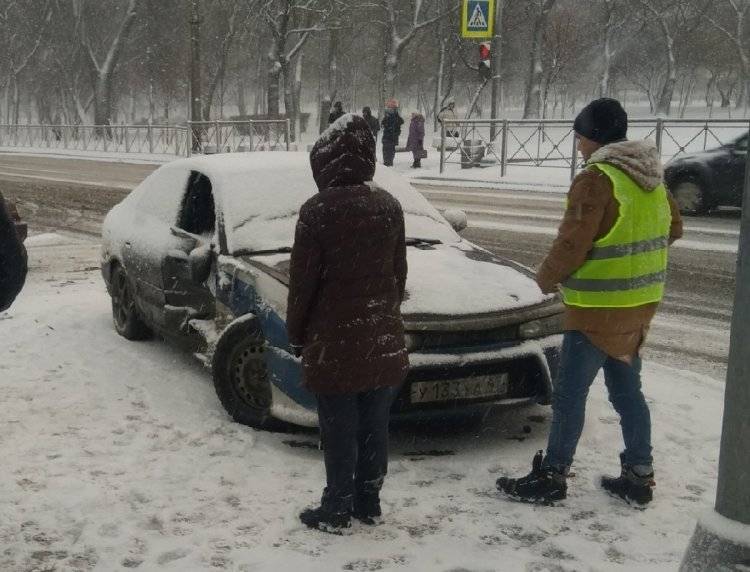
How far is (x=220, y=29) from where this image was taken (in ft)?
171

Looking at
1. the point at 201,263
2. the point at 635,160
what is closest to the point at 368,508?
the point at 635,160

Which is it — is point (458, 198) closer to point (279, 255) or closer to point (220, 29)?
point (279, 255)

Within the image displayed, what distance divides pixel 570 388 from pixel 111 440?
7.80ft

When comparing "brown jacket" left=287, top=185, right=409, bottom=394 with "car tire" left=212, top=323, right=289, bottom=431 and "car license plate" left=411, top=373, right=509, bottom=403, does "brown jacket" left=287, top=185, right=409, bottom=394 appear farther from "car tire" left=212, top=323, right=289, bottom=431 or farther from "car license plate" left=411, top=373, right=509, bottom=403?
"car tire" left=212, top=323, right=289, bottom=431

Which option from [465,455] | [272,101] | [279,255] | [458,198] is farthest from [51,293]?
[272,101]

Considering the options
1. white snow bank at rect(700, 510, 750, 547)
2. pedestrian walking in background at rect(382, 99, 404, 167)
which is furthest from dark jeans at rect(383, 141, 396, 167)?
white snow bank at rect(700, 510, 750, 547)

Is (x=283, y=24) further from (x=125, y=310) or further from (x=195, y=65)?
(x=125, y=310)

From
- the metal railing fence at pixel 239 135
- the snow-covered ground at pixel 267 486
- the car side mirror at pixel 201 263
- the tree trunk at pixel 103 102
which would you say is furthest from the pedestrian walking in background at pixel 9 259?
the tree trunk at pixel 103 102

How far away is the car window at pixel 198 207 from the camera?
577 centimetres

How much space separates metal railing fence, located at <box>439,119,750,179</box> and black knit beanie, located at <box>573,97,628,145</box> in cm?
1219

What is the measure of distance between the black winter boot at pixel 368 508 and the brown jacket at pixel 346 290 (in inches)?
22.3

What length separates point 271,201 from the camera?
5.54 metres

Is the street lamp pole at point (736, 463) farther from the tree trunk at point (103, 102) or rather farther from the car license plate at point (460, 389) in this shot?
the tree trunk at point (103, 102)

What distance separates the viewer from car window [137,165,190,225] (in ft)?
20.0
